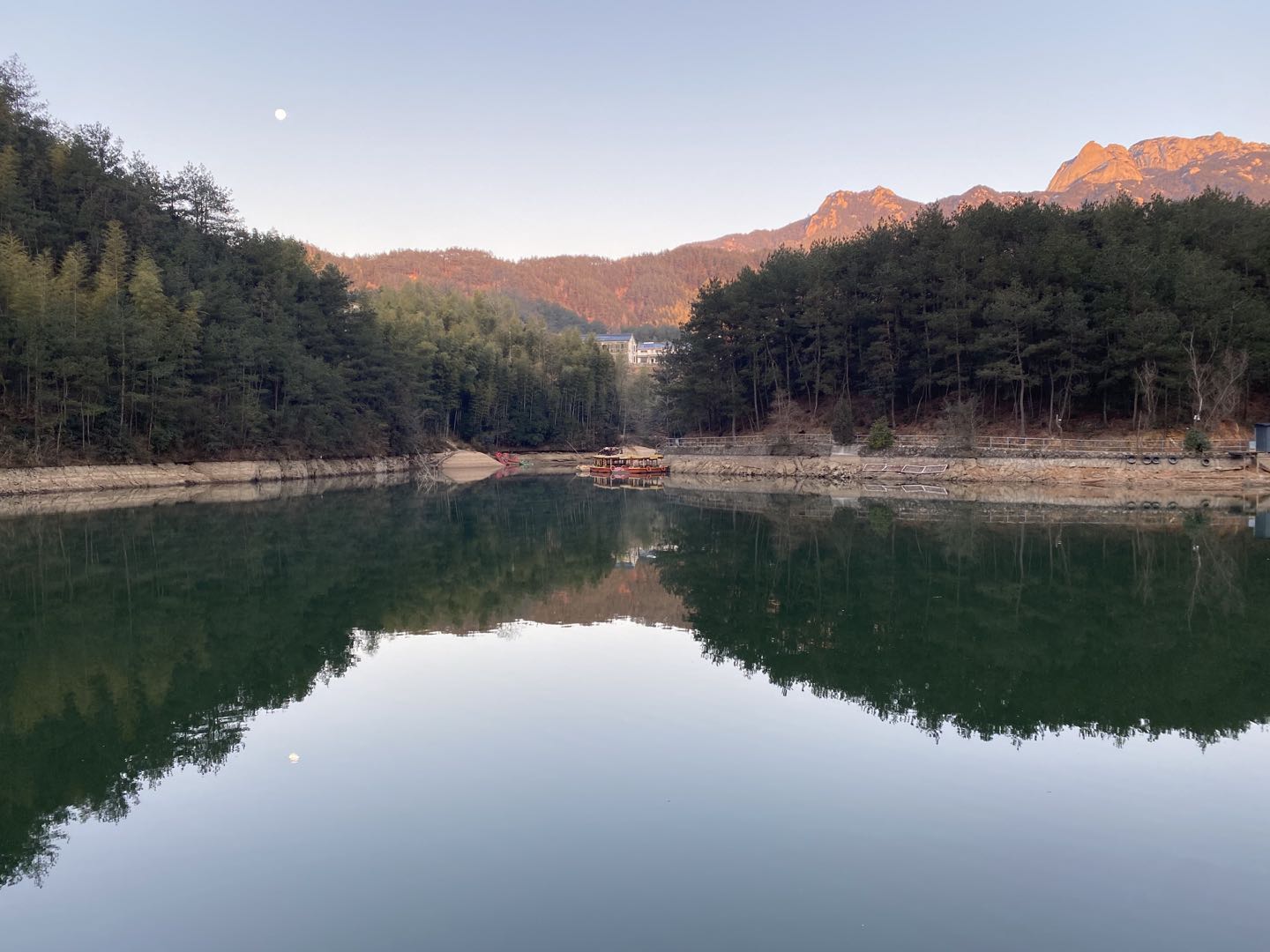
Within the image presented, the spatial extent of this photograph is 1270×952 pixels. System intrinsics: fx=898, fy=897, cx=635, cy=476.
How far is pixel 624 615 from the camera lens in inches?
594

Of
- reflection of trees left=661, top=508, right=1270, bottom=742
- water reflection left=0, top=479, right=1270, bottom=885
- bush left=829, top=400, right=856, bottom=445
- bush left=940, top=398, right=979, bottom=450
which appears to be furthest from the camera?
bush left=829, top=400, right=856, bottom=445

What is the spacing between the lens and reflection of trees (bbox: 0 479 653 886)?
7.88 meters

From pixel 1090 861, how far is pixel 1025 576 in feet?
39.8

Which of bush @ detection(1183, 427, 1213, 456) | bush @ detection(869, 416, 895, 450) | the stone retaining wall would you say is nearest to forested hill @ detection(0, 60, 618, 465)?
the stone retaining wall

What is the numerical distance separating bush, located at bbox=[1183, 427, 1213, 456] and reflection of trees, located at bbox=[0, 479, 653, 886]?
22139 millimetres

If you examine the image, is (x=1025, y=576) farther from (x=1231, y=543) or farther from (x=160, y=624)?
(x=160, y=624)

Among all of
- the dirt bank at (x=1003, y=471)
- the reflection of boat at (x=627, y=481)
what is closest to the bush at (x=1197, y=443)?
the dirt bank at (x=1003, y=471)

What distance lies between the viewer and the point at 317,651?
12078mm

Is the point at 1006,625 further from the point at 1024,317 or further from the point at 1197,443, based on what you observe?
the point at 1024,317

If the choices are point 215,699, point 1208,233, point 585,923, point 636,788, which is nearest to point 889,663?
point 636,788

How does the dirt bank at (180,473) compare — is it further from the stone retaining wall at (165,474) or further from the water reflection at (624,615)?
the water reflection at (624,615)

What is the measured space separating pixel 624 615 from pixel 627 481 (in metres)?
38.7

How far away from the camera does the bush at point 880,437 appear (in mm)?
46094

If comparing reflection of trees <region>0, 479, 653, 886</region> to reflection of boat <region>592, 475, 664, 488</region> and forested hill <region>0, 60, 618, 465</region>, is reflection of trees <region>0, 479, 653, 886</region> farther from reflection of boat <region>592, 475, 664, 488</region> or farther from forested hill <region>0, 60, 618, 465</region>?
reflection of boat <region>592, 475, 664, 488</region>
